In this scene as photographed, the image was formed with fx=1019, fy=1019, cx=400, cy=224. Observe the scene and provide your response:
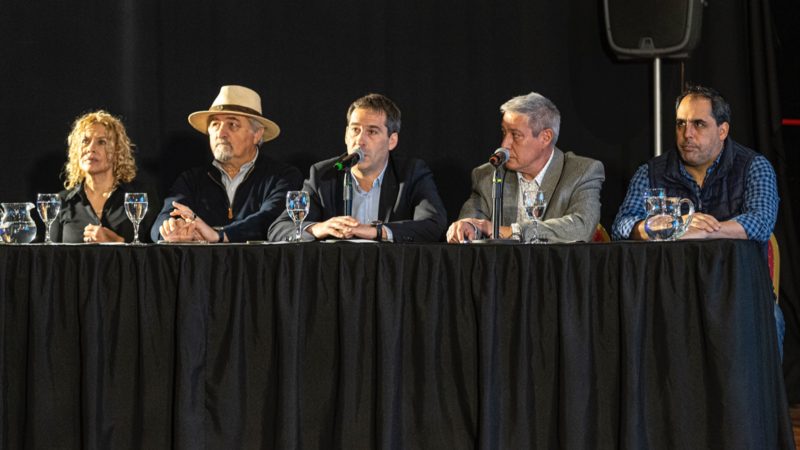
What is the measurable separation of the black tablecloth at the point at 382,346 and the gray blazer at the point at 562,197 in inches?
32.4

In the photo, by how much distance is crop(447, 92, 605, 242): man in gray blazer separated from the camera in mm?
3568

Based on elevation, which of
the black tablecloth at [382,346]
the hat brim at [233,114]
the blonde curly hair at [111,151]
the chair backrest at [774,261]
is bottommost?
the black tablecloth at [382,346]

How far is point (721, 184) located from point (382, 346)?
1.55m

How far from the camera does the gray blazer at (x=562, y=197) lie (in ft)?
11.3

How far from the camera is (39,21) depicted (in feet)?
15.0

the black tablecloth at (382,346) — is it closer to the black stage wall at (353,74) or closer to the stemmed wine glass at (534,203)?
the stemmed wine glass at (534,203)

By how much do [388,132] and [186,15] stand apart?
1432mm

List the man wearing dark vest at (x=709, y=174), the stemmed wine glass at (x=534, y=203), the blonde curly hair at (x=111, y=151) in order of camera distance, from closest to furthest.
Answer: the stemmed wine glass at (x=534, y=203) < the man wearing dark vest at (x=709, y=174) < the blonde curly hair at (x=111, y=151)

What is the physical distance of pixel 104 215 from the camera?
13.0 ft

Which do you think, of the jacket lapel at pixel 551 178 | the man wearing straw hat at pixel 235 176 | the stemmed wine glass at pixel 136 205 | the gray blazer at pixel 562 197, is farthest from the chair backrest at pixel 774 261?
the stemmed wine glass at pixel 136 205

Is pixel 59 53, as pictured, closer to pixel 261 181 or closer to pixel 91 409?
pixel 261 181

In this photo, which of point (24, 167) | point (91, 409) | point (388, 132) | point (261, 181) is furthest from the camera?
point (24, 167)

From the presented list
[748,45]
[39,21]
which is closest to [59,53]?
[39,21]

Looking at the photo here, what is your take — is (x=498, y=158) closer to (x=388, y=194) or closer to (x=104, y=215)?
(x=388, y=194)
